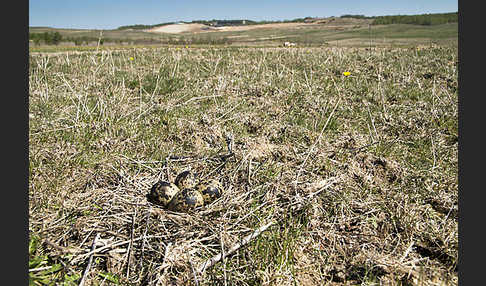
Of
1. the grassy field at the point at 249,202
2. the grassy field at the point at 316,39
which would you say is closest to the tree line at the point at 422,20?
the grassy field at the point at 316,39

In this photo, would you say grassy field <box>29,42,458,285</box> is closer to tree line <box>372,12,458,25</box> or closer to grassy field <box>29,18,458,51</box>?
grassy field <box>29,18,458,51</box>

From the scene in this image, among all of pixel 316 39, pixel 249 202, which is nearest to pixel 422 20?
pixel 316 39

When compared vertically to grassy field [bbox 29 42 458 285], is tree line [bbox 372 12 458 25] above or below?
above

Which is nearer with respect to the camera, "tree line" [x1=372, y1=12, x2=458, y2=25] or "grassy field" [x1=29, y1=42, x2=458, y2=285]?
"grassy field" [x1=29, y1=42, x2=458, y2=285]

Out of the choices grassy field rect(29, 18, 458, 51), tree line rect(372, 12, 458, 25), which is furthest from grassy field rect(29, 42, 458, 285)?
tree line rect(372, 12, 458, 25)

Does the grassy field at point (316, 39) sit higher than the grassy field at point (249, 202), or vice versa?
the grassy field at point (316, 39)

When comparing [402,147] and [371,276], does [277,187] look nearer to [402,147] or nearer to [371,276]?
[371,276]

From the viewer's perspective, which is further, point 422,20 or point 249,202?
point 422,20

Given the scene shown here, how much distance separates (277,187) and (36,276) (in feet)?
6.15

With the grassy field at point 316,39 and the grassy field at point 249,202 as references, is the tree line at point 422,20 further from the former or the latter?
the grassy field at point 249,202

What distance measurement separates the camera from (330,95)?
674 cm

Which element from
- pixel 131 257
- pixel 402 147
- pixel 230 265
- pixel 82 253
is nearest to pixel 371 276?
pixel 230 265

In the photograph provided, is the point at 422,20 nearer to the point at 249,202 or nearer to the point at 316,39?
the point at 316,39

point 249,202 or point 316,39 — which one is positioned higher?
point 316,39
